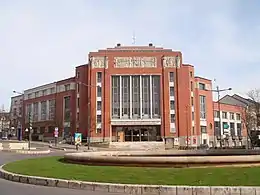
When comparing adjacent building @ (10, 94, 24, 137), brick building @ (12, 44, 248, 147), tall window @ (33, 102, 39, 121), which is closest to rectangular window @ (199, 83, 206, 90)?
brick building @ (12, 44, 248, 147)

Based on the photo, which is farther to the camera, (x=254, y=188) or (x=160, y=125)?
(x=160, y=125)

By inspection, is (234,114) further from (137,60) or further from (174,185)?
(174,185)

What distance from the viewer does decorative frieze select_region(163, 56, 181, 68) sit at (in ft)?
271

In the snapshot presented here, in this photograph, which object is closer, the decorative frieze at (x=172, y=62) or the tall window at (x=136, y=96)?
the tall window at (x=136, y=96)

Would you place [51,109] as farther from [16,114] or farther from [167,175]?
[167,175]

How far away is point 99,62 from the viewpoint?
83.4m

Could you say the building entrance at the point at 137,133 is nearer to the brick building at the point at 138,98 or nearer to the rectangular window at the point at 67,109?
the brick building at the point at 138,98

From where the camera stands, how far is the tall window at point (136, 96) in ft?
266

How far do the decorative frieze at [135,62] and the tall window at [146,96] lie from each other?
9.94 ft

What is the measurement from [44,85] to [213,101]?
159ft

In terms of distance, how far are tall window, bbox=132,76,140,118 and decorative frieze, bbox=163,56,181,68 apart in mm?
7216

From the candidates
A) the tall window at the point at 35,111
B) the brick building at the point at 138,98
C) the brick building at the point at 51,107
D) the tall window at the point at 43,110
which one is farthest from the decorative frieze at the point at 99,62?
the tall window at the point at 35,111

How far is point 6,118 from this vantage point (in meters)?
120

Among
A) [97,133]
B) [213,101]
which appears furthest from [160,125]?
[213,101]
